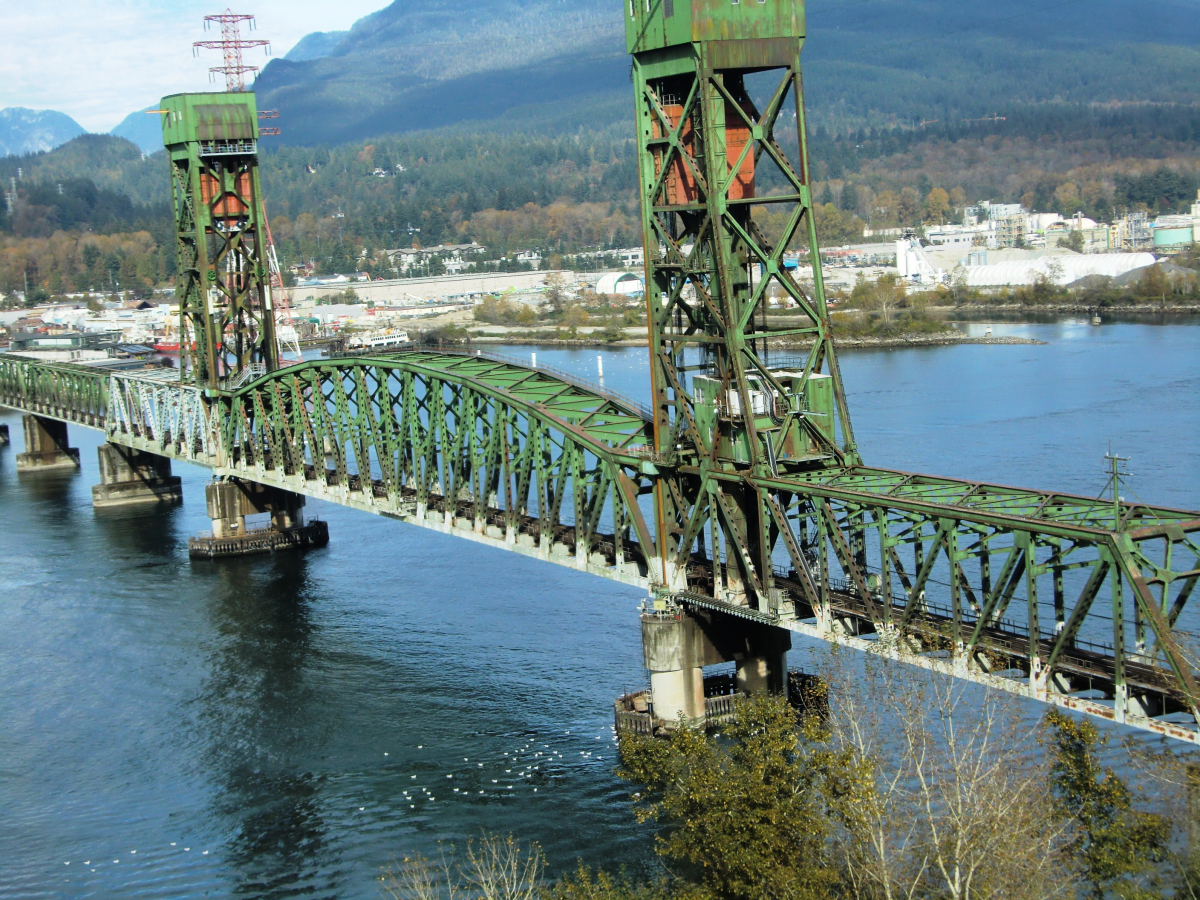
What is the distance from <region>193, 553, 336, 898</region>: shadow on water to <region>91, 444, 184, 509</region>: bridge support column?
1395cm

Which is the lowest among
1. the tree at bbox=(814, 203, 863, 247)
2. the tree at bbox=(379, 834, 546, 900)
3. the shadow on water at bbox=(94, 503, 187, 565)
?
the tree at bbox=(379, 834, 546, 900)

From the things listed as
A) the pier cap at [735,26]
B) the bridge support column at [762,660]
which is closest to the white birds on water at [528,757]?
the bridge support column at [762,660]

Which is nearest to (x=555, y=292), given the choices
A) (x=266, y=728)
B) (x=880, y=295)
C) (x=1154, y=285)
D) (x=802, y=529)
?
(x=880, y=295)

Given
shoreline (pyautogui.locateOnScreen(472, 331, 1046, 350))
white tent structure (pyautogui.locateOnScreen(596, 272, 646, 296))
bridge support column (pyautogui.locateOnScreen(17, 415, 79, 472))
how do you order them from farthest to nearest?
white tent structure (pyautogui.locateOnScreen(596, 272, 646, 296))
shoreline (pyautogui.locateOnScreen(472, 331, 1046, 350))
bridge support column (pyautogui.locateOnScreen(17, 415, 79, 472))

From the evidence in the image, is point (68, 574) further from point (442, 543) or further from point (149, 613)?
point (442, 543)

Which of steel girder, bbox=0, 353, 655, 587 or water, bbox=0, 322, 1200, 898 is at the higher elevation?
steel girder, bbox=0, 353, 655, 587

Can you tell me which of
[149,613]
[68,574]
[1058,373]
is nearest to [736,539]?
[149,613]

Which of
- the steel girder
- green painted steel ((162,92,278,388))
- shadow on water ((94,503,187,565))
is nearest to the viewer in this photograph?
the steel girder

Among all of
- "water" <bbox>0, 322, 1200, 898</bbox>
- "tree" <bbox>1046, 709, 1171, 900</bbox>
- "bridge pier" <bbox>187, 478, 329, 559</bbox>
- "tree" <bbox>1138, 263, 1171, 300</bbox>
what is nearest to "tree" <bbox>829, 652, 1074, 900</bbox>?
"tree" <bbox>1046, 709, 1171, 900</bbox>

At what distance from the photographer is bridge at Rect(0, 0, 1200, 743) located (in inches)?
862

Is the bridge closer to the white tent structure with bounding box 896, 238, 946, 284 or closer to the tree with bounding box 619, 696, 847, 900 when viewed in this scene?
the tree with bounding box 619, 696, 847, 900

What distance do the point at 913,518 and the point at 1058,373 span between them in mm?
59148

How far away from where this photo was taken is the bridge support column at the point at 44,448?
73.3 meters

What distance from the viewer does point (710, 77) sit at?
27.3m
